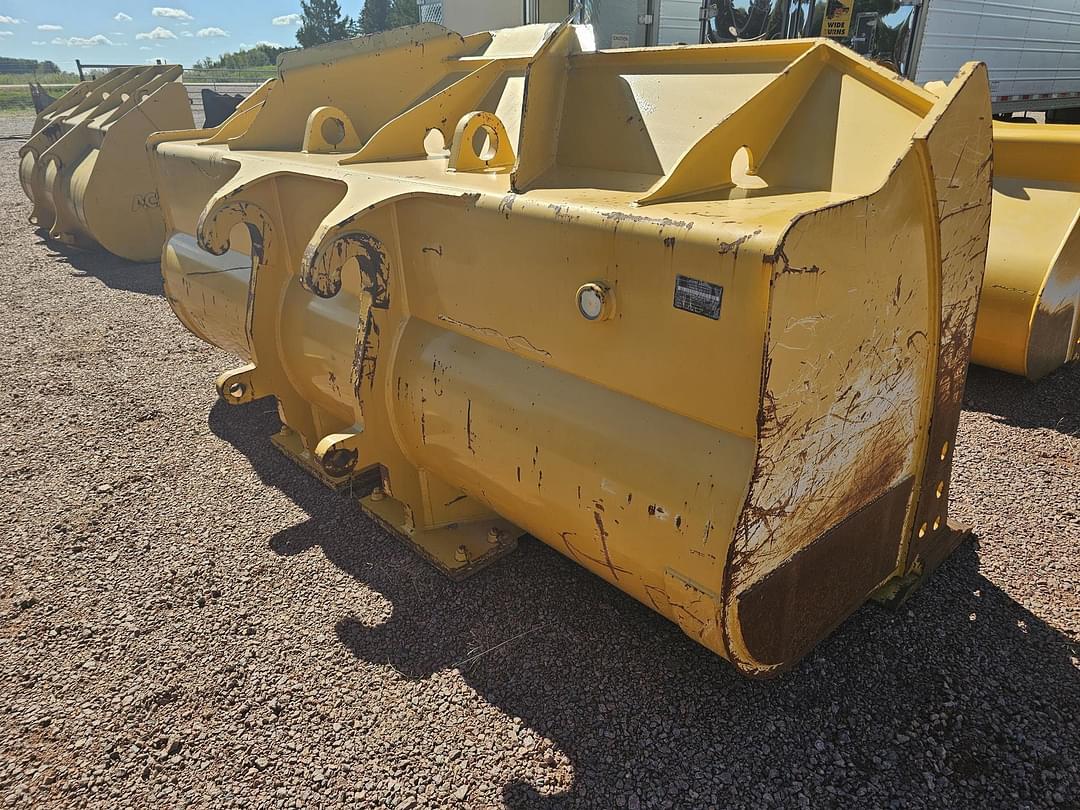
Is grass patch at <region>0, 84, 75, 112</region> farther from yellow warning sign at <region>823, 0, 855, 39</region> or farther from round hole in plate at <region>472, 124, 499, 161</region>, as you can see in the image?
round hole in plate at <region>472, 124, 499, 161</region>

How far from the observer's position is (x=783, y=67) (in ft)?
6.33

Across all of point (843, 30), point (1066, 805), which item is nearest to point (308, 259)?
point (1066, 805)

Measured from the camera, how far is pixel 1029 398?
12.6ft

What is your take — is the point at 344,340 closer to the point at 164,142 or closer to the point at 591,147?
the point at 591,147

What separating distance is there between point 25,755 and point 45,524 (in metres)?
1.27

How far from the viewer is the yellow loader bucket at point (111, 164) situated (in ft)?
22.2

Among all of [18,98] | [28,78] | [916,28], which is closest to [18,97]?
[18,98]

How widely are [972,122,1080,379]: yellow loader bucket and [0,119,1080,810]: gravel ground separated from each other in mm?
830

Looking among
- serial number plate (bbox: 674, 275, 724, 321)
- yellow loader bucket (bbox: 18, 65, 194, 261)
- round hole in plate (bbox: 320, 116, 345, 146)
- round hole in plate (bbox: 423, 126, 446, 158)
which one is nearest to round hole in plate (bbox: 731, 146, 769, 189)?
serial number plate (bbox: 674, 275, 724, 321)

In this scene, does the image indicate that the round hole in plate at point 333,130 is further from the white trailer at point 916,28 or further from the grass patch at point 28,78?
the grass patch at point 28,78

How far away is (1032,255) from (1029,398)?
28.9 inches

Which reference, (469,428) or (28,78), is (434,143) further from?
(28,78)

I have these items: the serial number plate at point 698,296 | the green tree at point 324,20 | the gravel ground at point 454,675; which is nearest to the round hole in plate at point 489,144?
the serial number plate at point 698,296

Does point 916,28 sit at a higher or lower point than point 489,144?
higher
